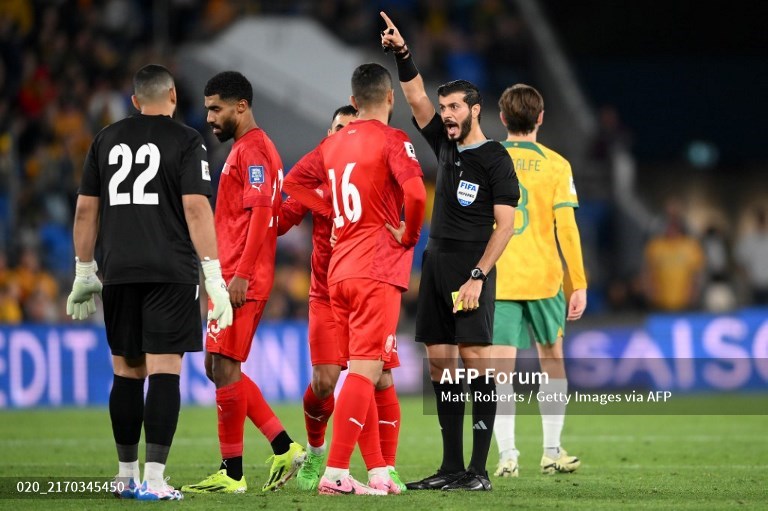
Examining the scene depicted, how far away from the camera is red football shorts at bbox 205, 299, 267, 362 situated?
785 centimetres

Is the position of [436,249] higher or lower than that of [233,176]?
lower

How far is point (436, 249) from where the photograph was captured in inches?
316

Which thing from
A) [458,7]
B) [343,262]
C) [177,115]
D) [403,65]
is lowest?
[343,262]

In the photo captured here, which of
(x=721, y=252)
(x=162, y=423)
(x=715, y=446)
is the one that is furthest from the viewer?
(x=721, y=252)

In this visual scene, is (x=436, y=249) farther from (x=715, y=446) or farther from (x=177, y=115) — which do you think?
(x=177, y=115)

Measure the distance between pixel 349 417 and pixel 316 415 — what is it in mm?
942

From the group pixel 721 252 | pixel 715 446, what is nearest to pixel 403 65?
pixel 715 446

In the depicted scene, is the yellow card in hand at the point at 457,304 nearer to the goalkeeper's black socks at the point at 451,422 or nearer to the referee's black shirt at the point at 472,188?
the referee's black shirt at the point at 472,188

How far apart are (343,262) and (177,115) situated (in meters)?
12.4

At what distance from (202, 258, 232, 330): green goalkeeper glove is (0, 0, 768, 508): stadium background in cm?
687

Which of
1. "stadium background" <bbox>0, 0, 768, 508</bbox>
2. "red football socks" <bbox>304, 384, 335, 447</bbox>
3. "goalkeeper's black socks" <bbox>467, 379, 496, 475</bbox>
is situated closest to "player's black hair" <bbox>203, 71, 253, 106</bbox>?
"red football socks" <bbox>304, 384, 335, 447</bbox>

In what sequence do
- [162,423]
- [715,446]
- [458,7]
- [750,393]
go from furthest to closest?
[458,7] < [750,393] < [715,446] < [162,423]

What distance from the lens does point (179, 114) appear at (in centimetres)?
1977

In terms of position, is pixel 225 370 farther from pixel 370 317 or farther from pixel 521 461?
pixel 521 461
